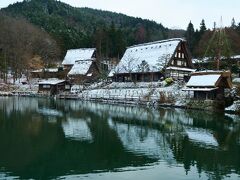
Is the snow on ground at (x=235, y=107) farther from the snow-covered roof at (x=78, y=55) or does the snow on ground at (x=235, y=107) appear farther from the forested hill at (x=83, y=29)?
the forested hill at (x=83, y=29)

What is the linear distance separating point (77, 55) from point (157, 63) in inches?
993

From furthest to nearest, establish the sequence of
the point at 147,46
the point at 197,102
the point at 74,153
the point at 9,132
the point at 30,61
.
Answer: the point at 30,61
the point at 147,46
the point at 197,102
the point at 9,132
the point at 74,153

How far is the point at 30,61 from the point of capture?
69812 millimetres

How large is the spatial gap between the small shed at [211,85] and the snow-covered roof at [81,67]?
27.1 metres

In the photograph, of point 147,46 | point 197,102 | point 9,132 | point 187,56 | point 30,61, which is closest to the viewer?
point 9,132

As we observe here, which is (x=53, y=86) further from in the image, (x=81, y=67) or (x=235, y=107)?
(x=235, y=107)

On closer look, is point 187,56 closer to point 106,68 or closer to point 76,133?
point 106,68

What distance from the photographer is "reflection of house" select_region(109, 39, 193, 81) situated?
5134 cm

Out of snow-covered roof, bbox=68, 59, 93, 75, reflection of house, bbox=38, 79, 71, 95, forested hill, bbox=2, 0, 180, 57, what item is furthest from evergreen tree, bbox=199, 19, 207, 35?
reflection of house, bbox=38, 79, 71, 95

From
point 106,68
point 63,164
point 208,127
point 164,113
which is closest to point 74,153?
point 63,164

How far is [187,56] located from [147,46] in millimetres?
7184

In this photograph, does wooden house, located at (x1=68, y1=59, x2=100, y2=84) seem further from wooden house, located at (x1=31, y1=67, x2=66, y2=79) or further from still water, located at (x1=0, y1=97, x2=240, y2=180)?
still water, located at (x1=0, y1=97, x2=240, y2=180)

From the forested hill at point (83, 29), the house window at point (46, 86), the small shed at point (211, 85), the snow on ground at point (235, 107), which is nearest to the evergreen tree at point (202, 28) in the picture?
the forested hill at point (83, 29)

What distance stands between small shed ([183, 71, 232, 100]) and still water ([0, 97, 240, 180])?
7182mm
